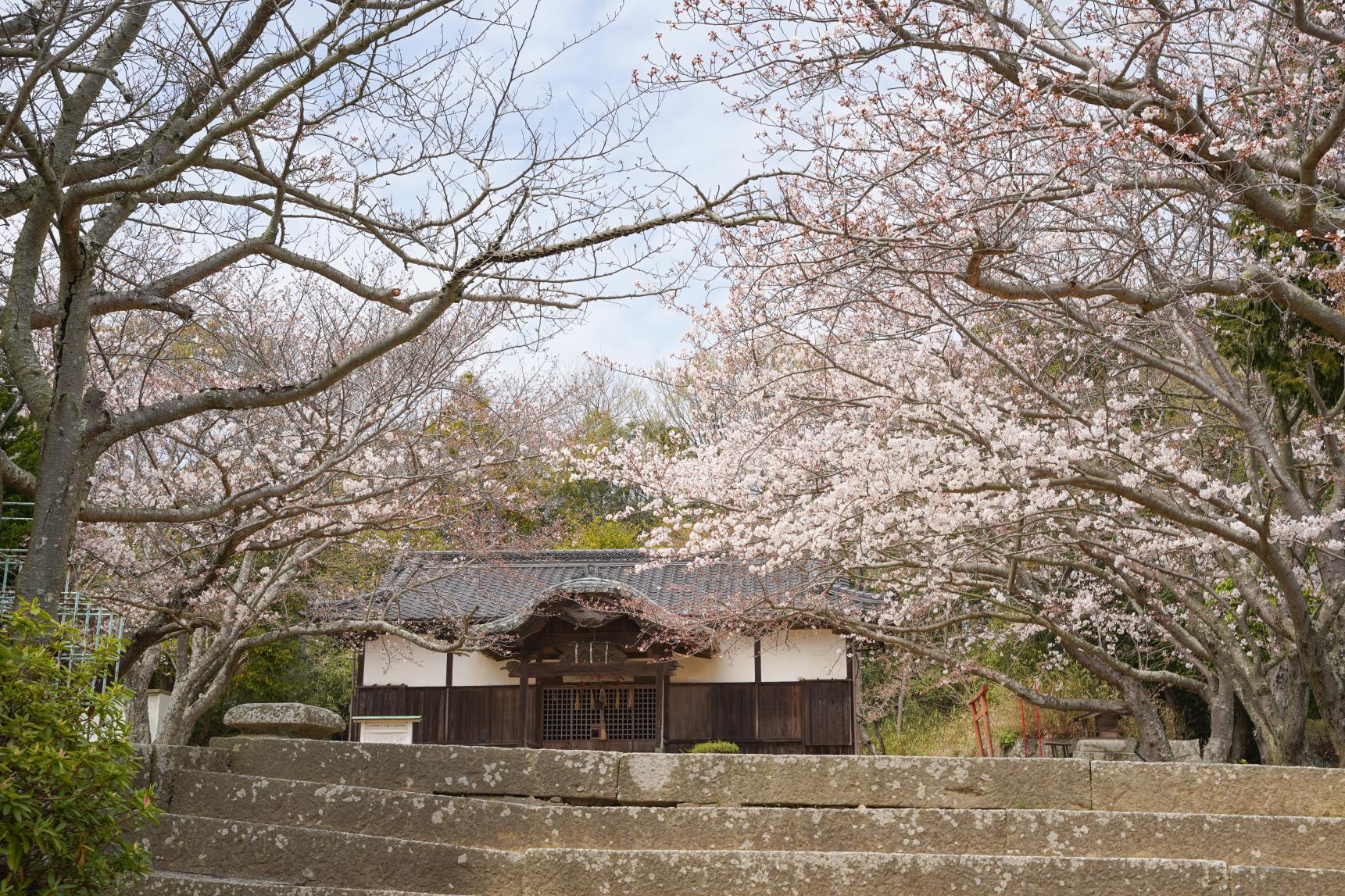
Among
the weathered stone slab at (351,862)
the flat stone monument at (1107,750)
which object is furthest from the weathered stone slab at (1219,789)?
the flat stone monument at (1107,750)

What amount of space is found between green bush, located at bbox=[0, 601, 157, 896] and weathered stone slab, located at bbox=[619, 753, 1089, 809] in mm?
2588

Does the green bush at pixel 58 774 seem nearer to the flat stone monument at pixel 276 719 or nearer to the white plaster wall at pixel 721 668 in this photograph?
the flat stone monument at pixel 276 719

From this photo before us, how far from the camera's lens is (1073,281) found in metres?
6.34

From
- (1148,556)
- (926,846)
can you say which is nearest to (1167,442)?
(1148,556)

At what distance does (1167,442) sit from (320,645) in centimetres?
1611

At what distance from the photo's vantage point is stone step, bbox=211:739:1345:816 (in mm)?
5570

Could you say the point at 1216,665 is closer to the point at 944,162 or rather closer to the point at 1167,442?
the point at 1167,442

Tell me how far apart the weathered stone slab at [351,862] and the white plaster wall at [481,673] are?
441 inches

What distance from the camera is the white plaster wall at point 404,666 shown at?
54.4 ft

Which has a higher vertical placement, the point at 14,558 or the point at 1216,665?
the point at 14,558

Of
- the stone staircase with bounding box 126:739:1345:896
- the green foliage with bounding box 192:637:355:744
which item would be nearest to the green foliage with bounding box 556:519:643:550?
the green foliage with bounding box 192:637:355:744

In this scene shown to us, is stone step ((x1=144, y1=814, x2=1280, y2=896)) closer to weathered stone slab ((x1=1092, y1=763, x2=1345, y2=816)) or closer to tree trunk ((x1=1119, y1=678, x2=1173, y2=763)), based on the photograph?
weathered stone slab ((x1=1092, y1=763, x2=1345, y2=816))

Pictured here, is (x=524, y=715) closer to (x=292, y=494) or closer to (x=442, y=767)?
(x=292, y=494)

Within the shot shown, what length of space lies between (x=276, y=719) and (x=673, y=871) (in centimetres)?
282
